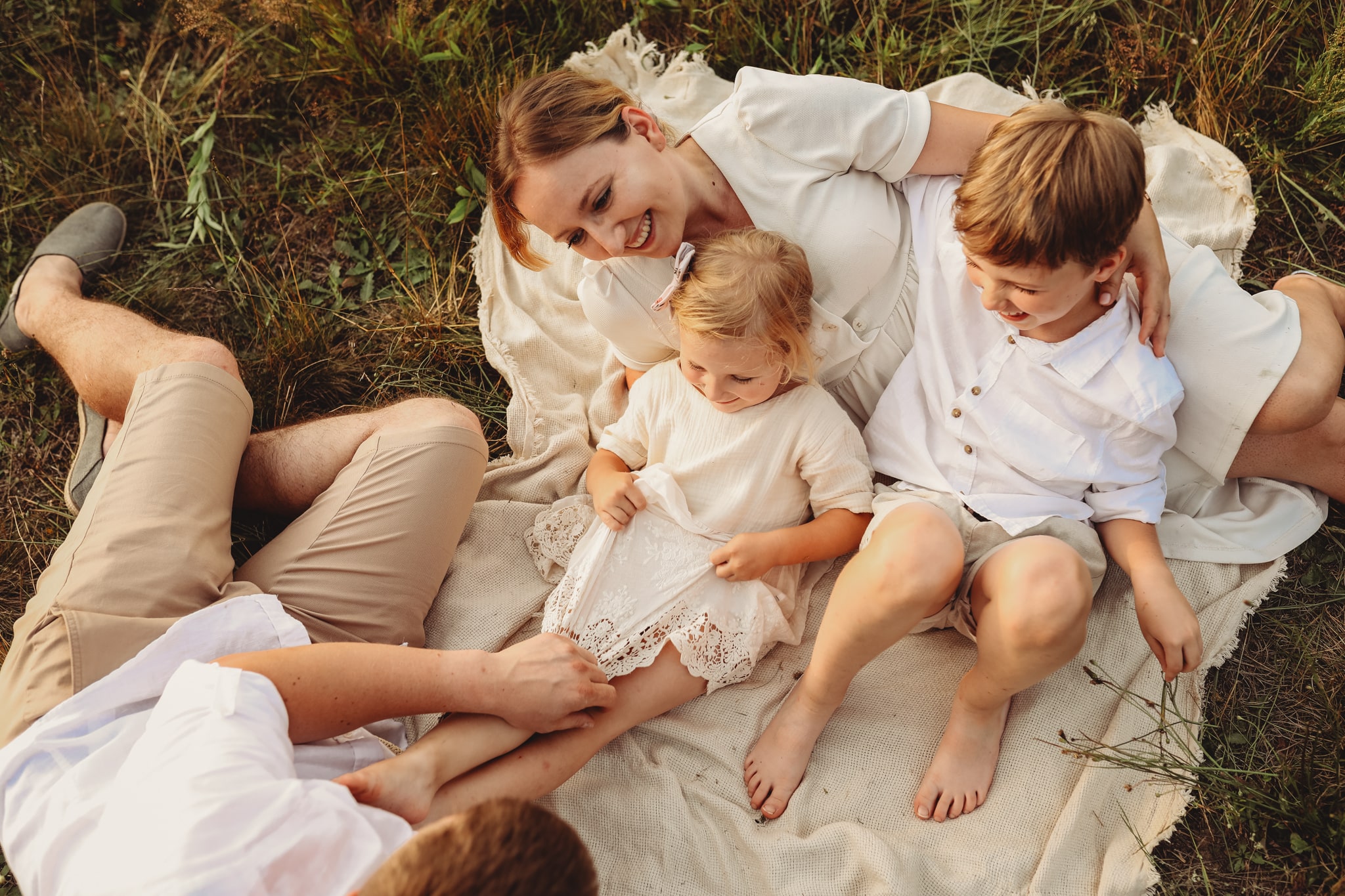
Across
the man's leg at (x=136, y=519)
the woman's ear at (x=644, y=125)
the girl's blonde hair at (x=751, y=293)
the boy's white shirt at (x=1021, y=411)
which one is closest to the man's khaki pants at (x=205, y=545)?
the man's leg at (x=136, y=519)

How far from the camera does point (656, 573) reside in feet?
7.93

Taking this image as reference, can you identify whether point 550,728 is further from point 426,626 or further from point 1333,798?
point 1333,798

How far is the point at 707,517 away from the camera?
247 centimetres

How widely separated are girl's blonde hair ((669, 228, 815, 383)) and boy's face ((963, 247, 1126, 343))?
41 centimetres

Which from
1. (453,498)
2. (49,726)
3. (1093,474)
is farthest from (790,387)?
(49,726)

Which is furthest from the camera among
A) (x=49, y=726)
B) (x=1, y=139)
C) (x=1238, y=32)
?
(x=1, y=139)

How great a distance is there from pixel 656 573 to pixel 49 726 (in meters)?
1.34

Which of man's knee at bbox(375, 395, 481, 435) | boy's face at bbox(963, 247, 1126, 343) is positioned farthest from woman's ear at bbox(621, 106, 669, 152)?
man's knee at bbox(375, 395, 481, 435)

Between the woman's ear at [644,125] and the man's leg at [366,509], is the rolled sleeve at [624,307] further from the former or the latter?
the man's leg at [366,509]

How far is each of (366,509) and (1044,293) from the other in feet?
5.72

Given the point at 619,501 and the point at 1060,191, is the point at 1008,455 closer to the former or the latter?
the point at 1060,191

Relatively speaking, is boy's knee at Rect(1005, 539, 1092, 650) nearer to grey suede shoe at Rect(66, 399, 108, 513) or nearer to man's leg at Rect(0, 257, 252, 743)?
man's leg at Rect(0, 257, 252, 743)

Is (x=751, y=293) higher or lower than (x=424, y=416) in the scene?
higher

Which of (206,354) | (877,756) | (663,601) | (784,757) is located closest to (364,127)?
(206,354)
